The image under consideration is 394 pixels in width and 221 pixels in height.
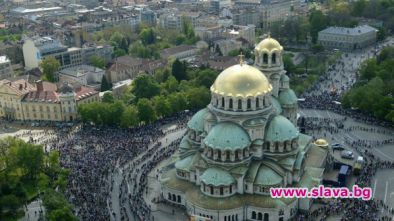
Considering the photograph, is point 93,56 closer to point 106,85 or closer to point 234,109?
point 106,85

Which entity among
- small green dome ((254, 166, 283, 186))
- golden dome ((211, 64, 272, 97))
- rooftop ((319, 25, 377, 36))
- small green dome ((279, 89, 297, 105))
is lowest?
small green dome ((254, 166, 283, 186))

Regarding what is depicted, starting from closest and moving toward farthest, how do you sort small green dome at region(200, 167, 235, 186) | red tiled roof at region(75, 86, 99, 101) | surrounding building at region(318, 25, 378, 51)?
small green dome at region(200, 167, 235, 186) < red tiled roof at region(75, 86, 99, 101) < surrounding building at region(318, 25, 378, 51)

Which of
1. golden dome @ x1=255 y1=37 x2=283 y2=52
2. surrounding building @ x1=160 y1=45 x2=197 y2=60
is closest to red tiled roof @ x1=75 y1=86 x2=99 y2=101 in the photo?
surrounding building @ x1=160 y1=45 x2=197 y2=60

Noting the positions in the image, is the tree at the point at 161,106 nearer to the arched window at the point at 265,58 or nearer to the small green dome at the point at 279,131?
the arched window at the point at 265,58

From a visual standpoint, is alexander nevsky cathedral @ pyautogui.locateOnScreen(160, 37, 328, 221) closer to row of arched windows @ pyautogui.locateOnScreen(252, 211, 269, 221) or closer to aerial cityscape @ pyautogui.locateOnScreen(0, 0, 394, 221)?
row of arched windows @ pyautogui.locateOnScreen(252, 211, 269, 221)

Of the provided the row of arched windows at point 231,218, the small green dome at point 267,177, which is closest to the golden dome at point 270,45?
the small green dome at point 267,177

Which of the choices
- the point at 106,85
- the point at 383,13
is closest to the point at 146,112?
the point at 106,85
